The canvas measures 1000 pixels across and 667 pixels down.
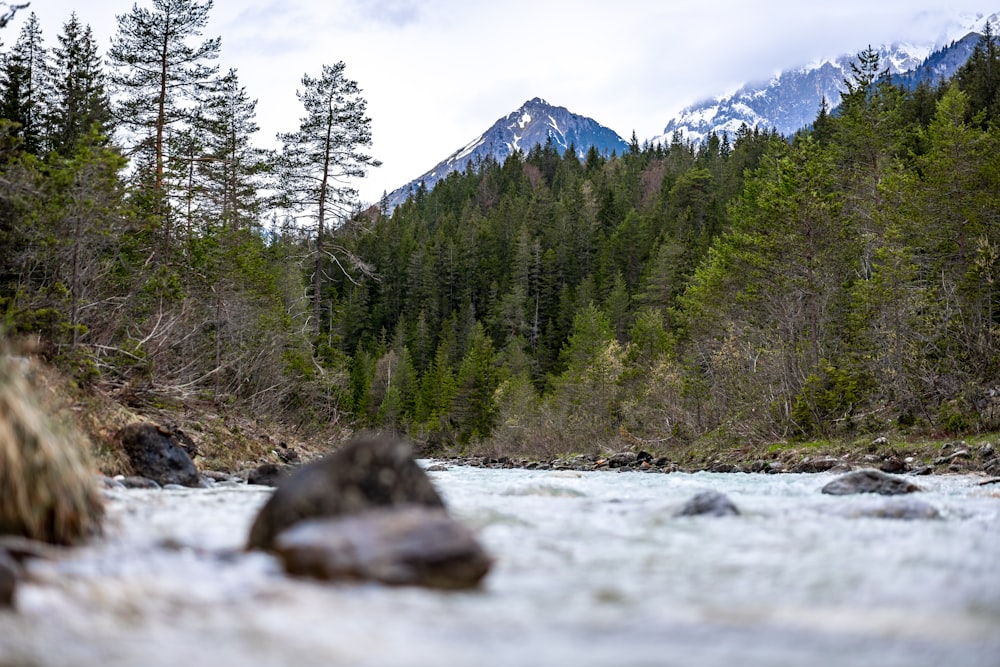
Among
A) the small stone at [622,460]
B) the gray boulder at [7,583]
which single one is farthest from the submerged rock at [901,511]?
the small stone at [622,460]

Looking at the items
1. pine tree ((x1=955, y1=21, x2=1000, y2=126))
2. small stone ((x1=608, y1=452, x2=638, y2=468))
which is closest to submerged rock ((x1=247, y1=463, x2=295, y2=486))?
small stone ((x1=608, y1=452, x2=638, y2=468))

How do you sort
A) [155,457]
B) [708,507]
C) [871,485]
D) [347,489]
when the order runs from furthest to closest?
[155,457] → [871,485] → [708,507] → [347,489]

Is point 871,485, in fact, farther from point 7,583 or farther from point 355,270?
point 355,270

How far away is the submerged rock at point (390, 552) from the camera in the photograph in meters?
3.25

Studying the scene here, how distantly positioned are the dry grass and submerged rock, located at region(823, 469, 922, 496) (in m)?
7.95

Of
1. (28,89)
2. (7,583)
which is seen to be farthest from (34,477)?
(28,89)

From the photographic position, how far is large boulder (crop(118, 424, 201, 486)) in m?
9.00

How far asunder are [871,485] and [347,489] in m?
7.23

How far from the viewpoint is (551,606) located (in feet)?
10.2

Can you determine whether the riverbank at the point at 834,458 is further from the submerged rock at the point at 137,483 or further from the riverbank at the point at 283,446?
the submerged rock at the point at 137,483

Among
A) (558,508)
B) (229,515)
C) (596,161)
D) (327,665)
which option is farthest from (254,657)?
(596,161)

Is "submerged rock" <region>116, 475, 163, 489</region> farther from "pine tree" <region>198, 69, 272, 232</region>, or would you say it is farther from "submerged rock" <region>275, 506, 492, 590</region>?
"pine tree" <region>198, 69, 272, 232</region>

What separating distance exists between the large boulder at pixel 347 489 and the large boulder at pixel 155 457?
18.4 ft

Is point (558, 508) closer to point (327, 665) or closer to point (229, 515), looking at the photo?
point (229, 515)
